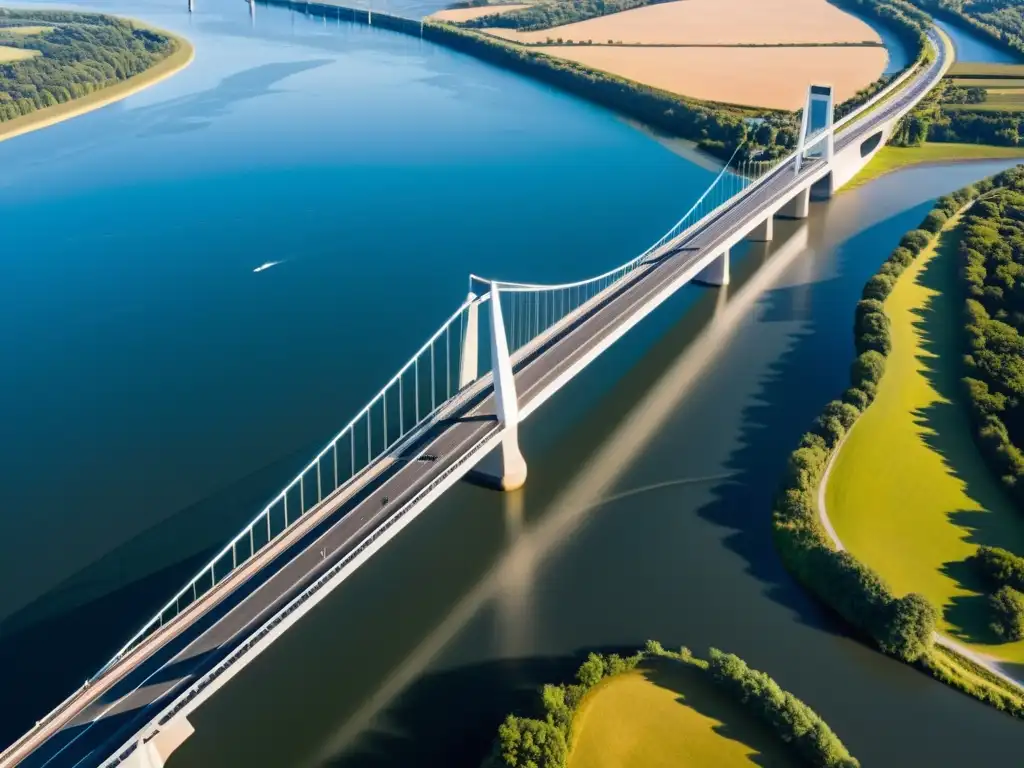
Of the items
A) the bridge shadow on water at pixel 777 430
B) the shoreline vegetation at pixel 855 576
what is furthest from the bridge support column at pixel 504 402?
Result: the shoreline vegetation at pixel 855 576

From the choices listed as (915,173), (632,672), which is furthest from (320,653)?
(915,173)

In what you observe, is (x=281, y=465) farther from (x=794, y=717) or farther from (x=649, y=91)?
(x=649, y=91)

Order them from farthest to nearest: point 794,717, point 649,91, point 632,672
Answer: point 649,91
point 632,672
point 794,717

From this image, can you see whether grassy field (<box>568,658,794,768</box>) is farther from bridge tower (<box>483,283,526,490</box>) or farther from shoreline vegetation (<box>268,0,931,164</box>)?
shoreline vegetation (<box>268,0,931,164</box>)

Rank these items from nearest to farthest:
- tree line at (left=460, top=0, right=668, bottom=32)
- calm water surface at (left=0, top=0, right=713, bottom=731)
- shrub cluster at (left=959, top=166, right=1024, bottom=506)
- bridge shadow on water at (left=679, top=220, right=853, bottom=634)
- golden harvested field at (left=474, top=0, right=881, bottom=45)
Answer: bridge shadow on water at (left=679, top=220, right=853, bottom=634) → calm water surface at (left=0, top=0, right=713, bottom=731) → shrub cluster at (left=959, top=166, right=1024, bottom=506) → golden harvested field at (left=474, top=0, right=881, bottom=45) → tree line at (left=460, top=0, right=668, bottom=32)

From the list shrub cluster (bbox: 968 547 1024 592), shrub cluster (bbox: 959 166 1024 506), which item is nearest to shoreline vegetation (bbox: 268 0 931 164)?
shrub cluster (bbox: 959 166 1024 506)

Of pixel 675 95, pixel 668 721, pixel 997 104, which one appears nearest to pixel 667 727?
pixel 668 721
